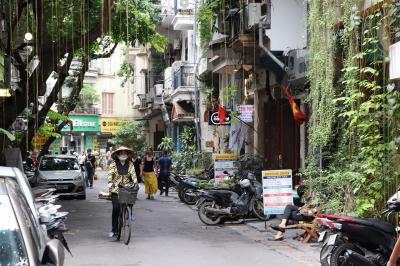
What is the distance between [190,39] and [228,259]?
77.8ft

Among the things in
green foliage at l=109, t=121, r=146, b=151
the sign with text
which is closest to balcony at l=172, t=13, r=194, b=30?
green foliage at l=109, t=121, r=146, b=151

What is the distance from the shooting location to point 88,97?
2167 inches

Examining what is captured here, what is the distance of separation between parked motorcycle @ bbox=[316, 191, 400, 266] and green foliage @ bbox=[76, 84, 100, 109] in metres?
47.3

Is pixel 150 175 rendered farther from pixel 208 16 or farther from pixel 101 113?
pixel 101 113

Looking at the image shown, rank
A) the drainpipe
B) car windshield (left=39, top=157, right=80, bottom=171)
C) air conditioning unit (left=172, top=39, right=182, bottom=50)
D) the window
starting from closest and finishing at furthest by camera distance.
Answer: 1. the drainpipe
2. car windshield (left=39, top=157, right=80, bottom=171)
3. air conditioning unit (left=172, top=39, right=182, bottom=50)
4. the window

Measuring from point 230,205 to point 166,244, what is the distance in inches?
145

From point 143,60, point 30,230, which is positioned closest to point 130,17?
point 30,230

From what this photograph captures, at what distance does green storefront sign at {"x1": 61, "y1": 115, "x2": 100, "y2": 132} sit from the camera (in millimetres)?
56362

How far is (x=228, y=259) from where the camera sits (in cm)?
988

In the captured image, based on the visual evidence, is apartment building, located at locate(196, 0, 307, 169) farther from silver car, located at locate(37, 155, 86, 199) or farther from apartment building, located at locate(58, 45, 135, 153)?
apartment building, located at locate(58, 45, 135, 153)

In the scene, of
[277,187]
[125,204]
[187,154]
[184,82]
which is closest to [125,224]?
[125,204]

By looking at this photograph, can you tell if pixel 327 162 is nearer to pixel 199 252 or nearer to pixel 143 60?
pixel 199 252

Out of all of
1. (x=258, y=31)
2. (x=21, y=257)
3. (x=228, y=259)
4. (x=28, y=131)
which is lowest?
(x=228, y=259)

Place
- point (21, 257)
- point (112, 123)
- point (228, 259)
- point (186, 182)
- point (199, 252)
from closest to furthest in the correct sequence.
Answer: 1. point (21, 257)
2. point (228, 259)
3. point (199, 252)
4. point (186, 182)
5. point (112, 123)
